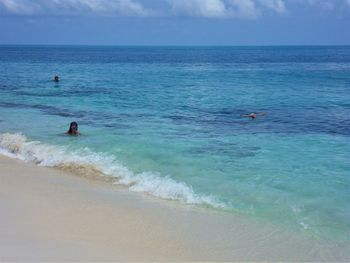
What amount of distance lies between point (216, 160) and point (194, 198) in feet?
11.7

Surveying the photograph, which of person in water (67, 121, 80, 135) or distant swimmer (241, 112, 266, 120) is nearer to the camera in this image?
person in water (67, 121, 80, 135)

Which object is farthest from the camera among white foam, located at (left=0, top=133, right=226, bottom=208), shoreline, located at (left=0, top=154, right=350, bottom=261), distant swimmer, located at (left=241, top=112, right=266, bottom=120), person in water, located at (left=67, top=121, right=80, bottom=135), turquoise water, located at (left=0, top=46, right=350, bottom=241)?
distant swimmer, located at (left=241, top=112, right=266, bottom=120)

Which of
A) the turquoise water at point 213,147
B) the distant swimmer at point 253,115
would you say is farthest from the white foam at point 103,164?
the distant swimmer at point 253,115

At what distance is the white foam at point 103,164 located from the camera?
449 inches

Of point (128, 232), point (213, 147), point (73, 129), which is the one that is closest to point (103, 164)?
point (213, 147)

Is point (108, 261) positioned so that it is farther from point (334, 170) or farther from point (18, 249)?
point (334, 170)

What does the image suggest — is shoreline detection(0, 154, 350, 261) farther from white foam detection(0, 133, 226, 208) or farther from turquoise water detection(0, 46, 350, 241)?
turquoise water detection(0, 46, 350, 241)

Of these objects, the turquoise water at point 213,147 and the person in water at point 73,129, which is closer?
the turquoise water at point 213,147

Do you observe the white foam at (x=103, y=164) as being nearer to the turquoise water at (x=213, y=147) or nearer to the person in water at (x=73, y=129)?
the turquoise water at (x=213, y=147)

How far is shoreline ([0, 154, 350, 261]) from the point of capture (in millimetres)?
7883

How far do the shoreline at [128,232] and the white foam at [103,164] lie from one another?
0.53m

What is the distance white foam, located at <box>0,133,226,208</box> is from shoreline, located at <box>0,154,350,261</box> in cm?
53

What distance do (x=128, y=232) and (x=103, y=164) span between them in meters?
5.67

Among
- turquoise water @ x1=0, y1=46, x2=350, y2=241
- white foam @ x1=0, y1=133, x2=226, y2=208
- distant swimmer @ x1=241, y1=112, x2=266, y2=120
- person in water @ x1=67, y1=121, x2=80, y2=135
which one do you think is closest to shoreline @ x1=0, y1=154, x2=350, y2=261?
white foam @ x1=0, y1=133, x2=226, y2=208
